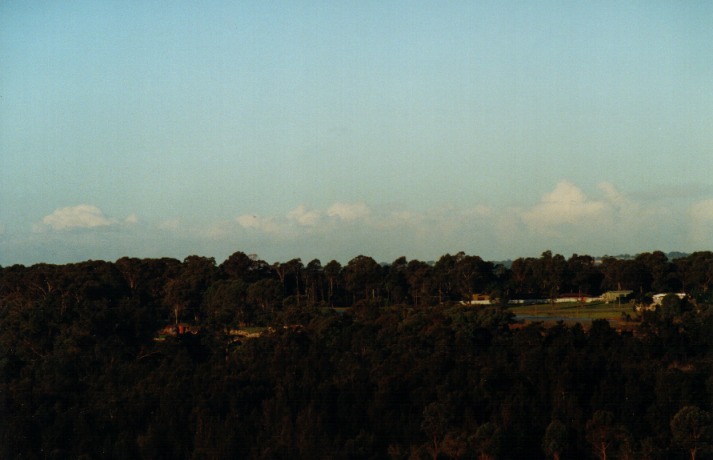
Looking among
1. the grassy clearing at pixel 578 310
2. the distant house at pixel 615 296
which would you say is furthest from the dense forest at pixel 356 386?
the distant house at pixel 615 296

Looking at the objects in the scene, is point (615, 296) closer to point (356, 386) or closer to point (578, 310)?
point (578, 310)

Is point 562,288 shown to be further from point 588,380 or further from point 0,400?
point 0,400

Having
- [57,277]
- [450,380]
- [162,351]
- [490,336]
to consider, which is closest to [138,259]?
[57,277]

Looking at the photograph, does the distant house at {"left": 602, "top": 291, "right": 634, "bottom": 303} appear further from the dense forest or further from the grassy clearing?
the dense forest

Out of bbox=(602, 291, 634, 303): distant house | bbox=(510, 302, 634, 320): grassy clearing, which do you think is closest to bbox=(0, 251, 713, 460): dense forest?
bbox=(510, 302, 634, 320): grassy clearing

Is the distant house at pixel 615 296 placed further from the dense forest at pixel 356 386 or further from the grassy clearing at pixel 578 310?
the dense forest at pixel 356 386

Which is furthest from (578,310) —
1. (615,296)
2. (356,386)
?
(356,386)
